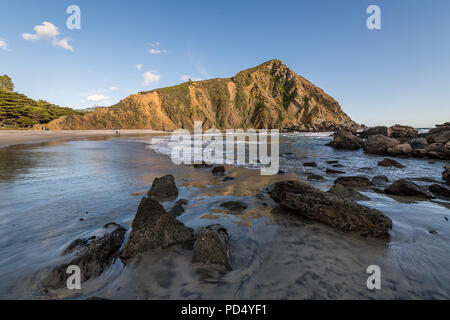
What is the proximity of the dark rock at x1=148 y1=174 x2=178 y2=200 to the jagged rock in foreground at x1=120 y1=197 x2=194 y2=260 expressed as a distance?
2.11 m

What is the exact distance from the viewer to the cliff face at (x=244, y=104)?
68.9 metres

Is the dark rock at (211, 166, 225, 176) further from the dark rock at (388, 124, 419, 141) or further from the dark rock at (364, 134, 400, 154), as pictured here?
the dark rock at (388, 124, 419, 141)

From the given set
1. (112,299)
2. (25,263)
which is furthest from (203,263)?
(25,263)

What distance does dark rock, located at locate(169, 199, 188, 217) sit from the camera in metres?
4.03

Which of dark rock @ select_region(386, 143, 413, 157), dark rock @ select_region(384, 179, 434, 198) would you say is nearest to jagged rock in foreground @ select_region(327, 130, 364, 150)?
dark rock @ select_region(386, 143, 413, 157)

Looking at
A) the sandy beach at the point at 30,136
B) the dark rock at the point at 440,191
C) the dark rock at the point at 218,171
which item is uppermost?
the sandy beach at the point at 30,136

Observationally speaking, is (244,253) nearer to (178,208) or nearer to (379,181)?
(178,208)

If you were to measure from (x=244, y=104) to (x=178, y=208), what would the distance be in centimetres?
8935

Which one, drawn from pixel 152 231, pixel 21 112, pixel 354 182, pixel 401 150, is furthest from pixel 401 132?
pixel 21 112

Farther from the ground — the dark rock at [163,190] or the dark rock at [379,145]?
the dark rock at [379,145]

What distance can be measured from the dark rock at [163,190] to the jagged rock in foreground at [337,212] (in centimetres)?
298

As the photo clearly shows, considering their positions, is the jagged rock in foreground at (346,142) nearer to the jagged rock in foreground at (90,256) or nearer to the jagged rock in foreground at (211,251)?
the jagged rock in foreground at (211,251)

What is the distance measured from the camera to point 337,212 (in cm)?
349

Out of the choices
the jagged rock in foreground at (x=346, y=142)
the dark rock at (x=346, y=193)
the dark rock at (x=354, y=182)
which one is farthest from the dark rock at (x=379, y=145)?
the dark rock at (x=346, y=193)
